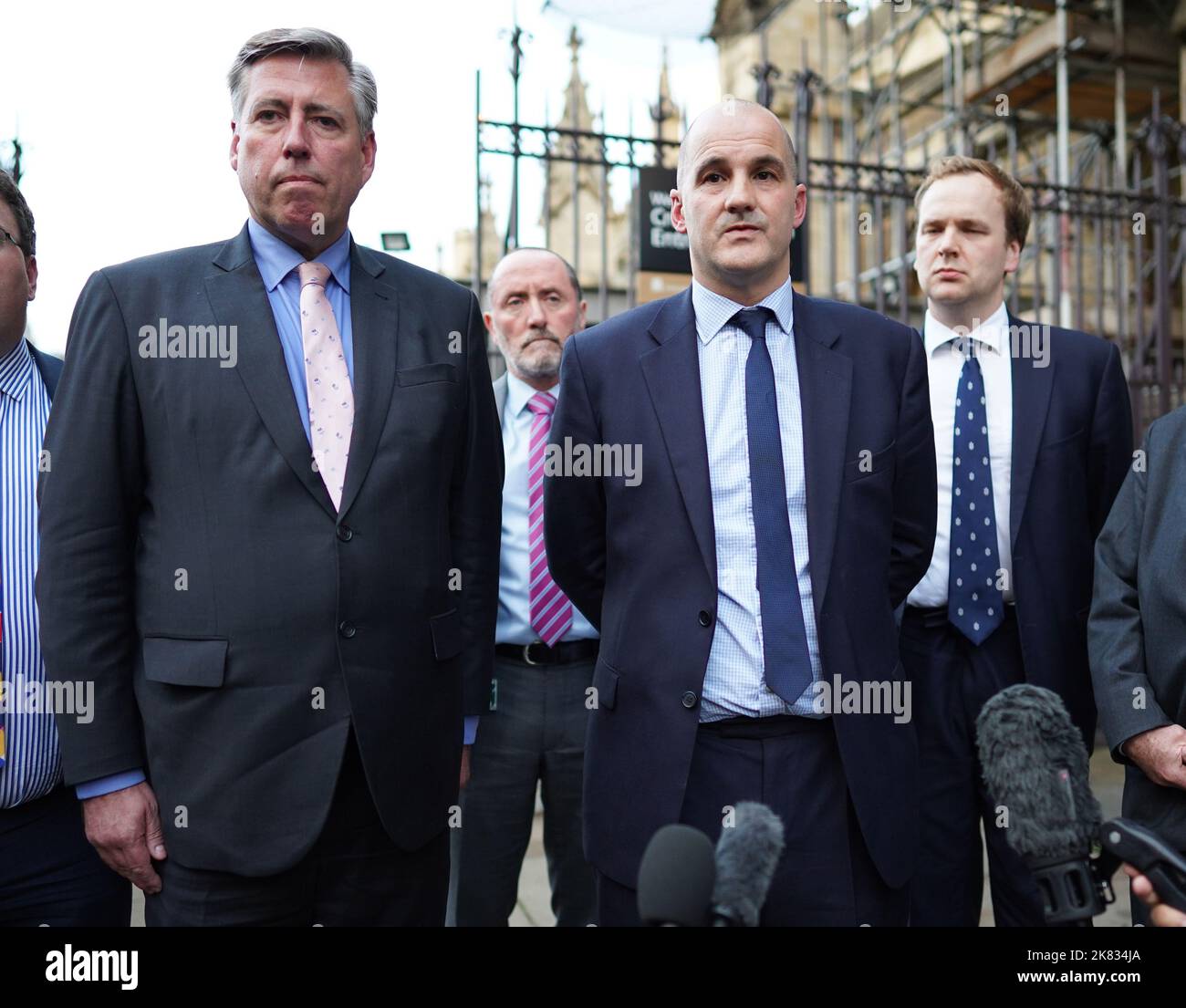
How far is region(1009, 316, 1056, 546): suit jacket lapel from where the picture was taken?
8.99 feet

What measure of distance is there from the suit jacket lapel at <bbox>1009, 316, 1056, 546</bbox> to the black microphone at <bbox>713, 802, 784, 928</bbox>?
1686mm

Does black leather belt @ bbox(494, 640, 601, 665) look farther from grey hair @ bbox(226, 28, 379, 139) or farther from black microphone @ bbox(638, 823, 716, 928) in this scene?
black microphone @ bbox(638, 823, 716, 928)

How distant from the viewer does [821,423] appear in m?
2.19

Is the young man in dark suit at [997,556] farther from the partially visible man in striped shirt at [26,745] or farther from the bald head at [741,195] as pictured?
the partially visible man in striped shirt at [26,745]

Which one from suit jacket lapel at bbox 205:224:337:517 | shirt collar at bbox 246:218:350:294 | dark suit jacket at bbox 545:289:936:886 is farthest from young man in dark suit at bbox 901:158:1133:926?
shirt collar at bbox 246:218:350:294

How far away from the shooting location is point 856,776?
6.77 feet

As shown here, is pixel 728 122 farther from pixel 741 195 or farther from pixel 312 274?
pixel 312 274

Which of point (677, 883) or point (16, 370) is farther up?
point (16, 370)

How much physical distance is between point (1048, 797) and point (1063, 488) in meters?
1.61

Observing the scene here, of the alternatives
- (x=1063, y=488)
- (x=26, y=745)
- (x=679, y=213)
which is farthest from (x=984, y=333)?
(x=26, y=745)

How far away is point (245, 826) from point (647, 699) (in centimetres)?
83

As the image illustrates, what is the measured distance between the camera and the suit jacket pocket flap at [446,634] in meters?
2.15
